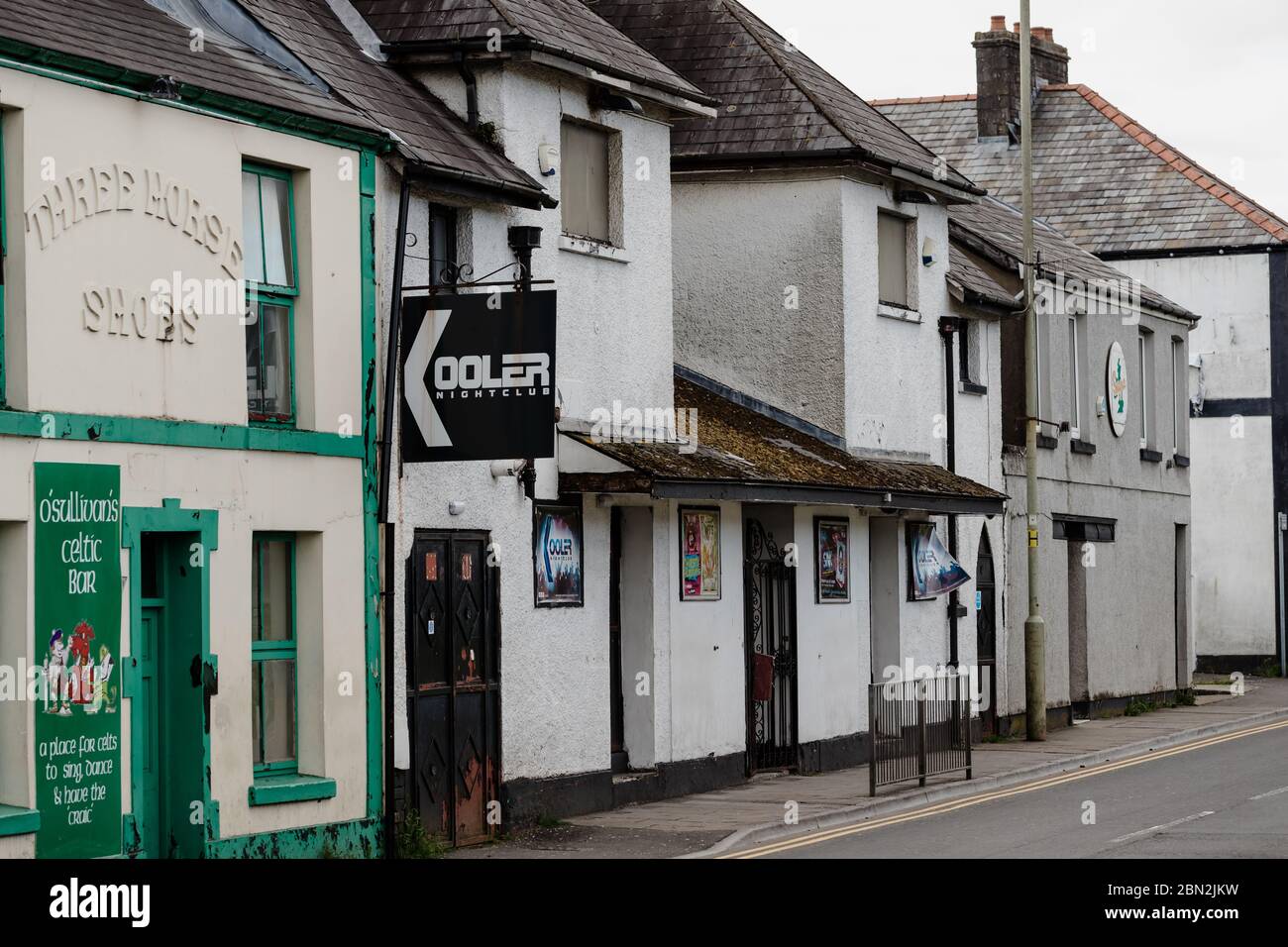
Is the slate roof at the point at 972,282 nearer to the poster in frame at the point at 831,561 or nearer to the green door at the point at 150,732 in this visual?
the poster in frame at the point at 831,561

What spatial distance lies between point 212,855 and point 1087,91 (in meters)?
30.7

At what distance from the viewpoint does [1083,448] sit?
30.9m

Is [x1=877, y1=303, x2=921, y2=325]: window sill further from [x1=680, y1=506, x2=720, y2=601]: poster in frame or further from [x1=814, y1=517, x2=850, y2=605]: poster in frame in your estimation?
[x1=680, y1=506, x2=720, y2=601]: poster in frame

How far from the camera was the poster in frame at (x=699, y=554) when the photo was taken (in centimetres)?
2053

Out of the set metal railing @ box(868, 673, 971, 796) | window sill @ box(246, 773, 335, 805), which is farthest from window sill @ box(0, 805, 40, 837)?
metal railing @ box(868, 673, 971, 796)

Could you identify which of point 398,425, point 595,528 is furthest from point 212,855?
point 595,528

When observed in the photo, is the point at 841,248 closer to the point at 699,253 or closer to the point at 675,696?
the point at 699,253

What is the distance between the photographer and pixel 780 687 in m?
22.5

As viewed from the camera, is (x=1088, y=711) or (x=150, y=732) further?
(x=1088, y=711)

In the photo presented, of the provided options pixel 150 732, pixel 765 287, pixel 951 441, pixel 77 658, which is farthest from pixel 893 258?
pixel 77 658

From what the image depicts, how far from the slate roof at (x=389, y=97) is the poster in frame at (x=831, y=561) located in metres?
6.71

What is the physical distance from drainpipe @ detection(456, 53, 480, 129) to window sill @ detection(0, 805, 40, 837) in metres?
8.07

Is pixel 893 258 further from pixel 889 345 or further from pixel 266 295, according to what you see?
pixel 266 295

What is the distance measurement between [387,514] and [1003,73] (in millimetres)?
26461
